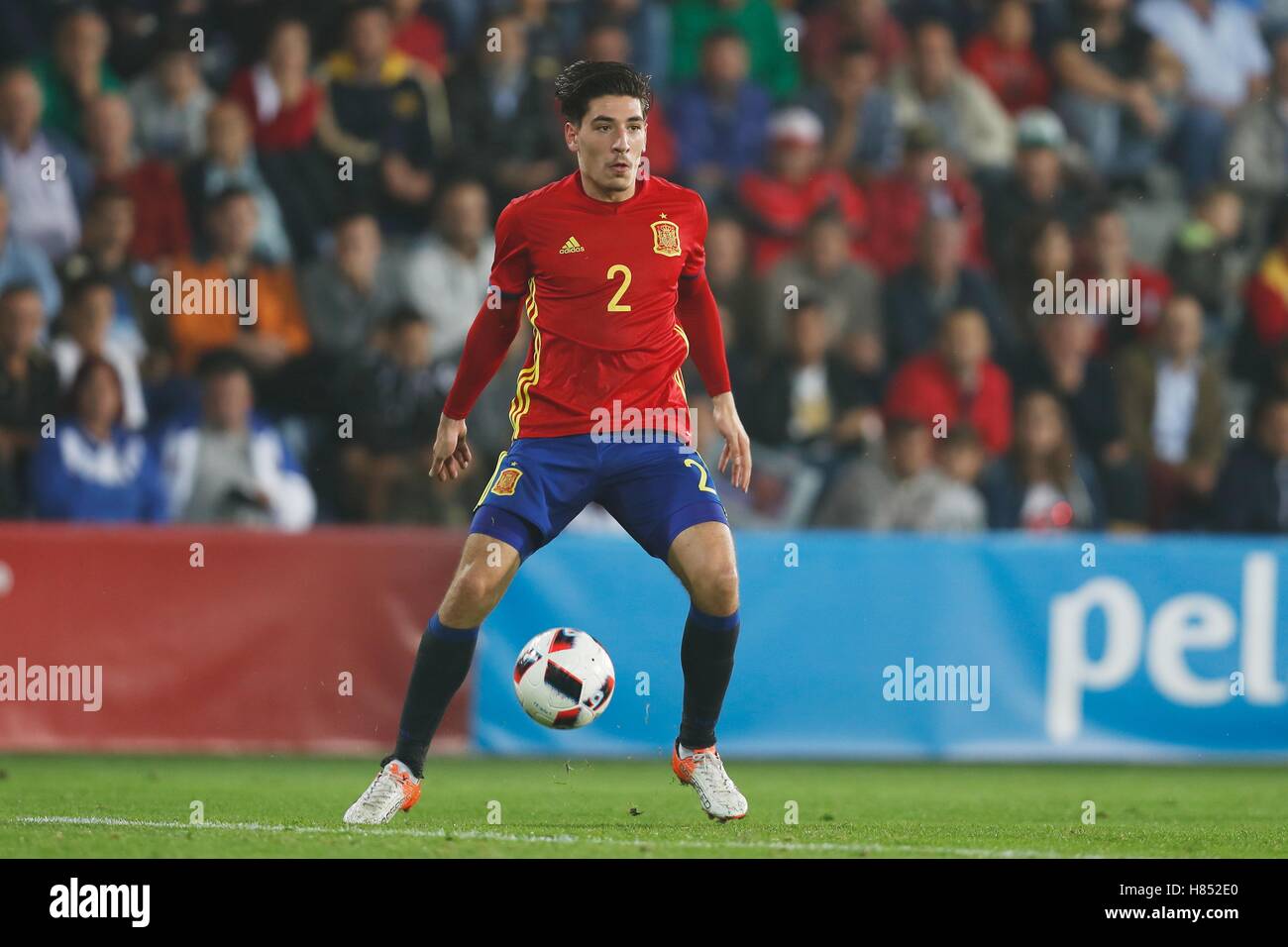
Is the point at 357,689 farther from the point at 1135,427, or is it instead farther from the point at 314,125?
the point at 1135,427

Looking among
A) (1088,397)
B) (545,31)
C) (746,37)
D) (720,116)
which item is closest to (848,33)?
(746,37)

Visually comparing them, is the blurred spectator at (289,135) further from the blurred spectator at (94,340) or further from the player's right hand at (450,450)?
the player's right hand at (450,450)

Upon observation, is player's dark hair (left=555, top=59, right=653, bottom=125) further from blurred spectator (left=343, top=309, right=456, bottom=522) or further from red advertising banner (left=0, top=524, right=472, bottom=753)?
blurred spectator (left=343, top=309, right=456, bottom=522)

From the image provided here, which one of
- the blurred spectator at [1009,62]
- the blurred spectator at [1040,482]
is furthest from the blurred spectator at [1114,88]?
the blurred spectator at [1040,482]

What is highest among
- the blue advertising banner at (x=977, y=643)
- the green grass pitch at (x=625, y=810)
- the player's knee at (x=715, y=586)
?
the player's knee at (x=715, y=586)

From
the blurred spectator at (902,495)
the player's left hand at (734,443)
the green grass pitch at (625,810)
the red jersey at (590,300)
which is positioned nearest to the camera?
the green grass pitch at (625,810)

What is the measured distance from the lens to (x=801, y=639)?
421 inches

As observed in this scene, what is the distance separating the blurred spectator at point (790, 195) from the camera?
1339cm

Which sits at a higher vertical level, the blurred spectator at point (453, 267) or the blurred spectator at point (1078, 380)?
the blurred spectator at point (453, 267)

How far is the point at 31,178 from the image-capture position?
41.1 feet

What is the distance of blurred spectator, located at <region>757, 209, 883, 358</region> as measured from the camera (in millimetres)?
Answer: 12797

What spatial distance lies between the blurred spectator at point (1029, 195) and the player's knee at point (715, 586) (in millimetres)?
7249

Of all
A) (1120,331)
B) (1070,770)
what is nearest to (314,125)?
(1120,331)

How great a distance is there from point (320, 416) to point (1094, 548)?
4.50 m
